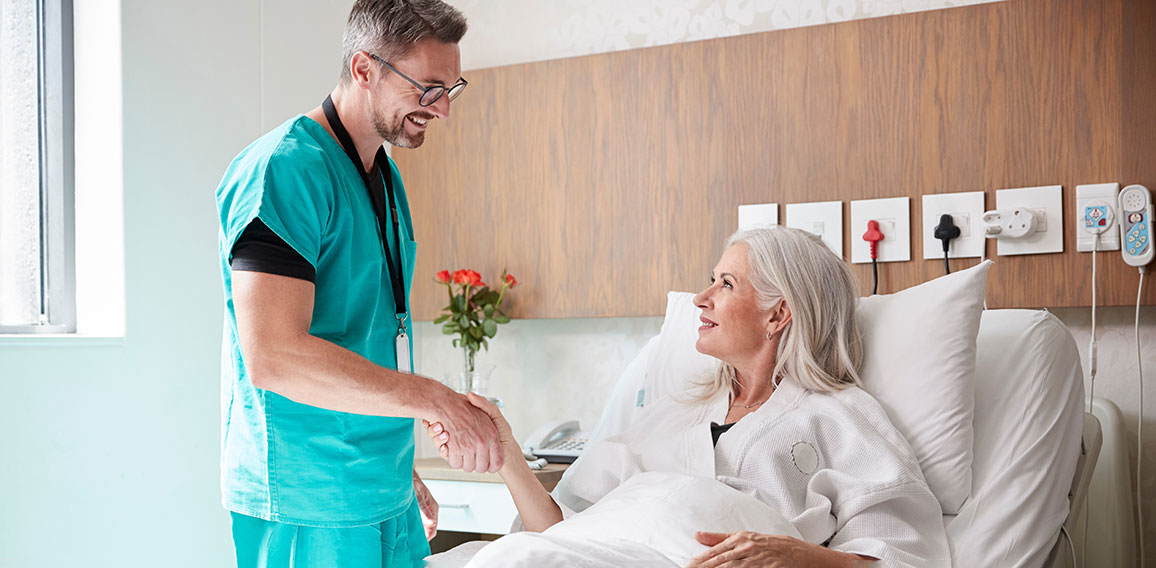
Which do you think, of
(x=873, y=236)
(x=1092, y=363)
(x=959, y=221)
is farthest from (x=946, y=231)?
(x=1092, y=363)

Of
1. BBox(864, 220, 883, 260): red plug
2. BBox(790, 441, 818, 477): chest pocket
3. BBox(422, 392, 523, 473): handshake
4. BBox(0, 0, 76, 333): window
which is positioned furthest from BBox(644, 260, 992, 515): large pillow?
BBox(0, 0, 76, 333): window

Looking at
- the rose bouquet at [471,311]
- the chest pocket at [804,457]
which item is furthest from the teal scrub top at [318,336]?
the rose bouquet at [471,311]

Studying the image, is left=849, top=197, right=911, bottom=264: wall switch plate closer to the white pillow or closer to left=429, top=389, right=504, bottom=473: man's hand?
the white pillow

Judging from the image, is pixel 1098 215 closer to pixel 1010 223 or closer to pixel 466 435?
pixel 1010 223

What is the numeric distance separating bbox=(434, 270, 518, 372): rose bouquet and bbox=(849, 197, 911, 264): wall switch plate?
36.6 inches

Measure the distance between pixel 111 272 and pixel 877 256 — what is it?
70.6 inches

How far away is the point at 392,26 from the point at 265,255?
393 mm

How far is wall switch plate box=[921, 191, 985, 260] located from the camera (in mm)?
2127

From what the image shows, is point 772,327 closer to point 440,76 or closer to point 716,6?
point 440,76

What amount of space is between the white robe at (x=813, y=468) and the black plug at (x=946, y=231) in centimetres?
61

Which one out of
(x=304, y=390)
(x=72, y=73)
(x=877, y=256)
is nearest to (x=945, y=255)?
(x=877, y=256)

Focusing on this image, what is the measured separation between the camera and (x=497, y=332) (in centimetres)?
275

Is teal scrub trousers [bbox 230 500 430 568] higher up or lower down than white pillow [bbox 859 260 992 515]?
lower down

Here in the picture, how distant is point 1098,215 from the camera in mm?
2012
